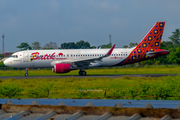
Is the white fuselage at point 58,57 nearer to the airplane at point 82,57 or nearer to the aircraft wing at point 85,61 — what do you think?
the airplane at point 82,57

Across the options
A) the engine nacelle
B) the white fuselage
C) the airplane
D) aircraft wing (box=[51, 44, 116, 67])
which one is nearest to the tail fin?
the airplane

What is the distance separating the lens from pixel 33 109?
199 inches

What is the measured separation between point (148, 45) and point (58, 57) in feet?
40.1

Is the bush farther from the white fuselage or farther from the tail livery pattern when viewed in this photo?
the tail livery pattern

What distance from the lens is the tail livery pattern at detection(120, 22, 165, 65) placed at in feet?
118

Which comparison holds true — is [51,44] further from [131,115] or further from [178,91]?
[131,115]

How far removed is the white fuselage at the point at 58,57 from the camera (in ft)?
117

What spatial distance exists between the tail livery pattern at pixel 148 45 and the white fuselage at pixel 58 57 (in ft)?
2.53

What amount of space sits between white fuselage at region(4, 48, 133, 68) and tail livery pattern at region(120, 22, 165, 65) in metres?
0.77

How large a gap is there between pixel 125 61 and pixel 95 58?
14.9 ft

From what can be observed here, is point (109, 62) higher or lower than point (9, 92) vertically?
higher

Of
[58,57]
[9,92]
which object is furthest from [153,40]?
[9,92]

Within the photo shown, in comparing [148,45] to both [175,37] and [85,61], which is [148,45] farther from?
[175,37]

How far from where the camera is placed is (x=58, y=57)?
35812mm
